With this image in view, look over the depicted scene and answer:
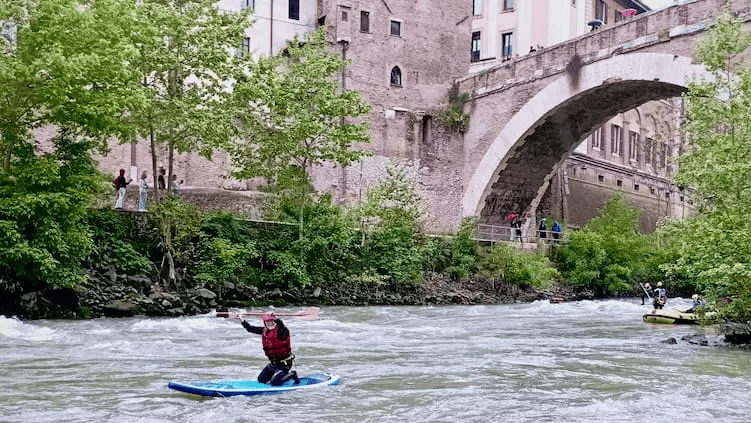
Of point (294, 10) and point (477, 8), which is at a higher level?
point (477, 8)

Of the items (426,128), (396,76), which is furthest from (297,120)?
(426,128)

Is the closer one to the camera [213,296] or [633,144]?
[213,296]

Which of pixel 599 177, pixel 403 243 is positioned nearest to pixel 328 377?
pixel 403 243

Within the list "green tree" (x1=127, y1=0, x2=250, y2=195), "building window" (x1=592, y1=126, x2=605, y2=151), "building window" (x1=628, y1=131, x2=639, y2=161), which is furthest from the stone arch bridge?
"building window" (x1=628, y1=131, x2=639, y2=161)

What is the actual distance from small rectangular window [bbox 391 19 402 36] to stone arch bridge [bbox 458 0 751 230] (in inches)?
123

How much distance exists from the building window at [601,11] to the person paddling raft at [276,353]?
3989 centimetres

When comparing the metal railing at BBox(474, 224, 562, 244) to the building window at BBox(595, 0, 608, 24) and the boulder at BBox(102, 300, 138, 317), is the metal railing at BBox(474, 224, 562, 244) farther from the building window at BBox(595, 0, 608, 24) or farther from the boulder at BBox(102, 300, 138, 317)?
the boulder at BBox(102, 300, 138, 317)

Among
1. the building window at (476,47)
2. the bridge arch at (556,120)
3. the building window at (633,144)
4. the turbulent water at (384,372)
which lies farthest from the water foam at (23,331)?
the building window at (633,144)

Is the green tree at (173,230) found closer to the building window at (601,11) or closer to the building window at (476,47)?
the building window at (476,47)

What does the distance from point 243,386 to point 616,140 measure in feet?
133

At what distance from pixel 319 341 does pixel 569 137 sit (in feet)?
67.3

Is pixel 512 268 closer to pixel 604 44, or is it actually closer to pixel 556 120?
pixel 556 120

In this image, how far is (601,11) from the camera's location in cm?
4881

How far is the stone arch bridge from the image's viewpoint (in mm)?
28016
